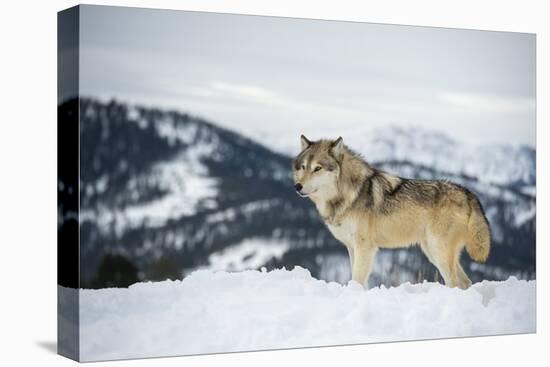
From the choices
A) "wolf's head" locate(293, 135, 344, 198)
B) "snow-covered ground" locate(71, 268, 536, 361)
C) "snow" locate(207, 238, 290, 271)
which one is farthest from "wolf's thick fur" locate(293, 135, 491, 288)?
"snow" locate(207, 238, 290, 271)

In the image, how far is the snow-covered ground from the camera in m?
8.91

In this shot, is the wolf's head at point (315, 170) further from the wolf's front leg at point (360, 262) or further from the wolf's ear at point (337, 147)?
the wolf's front leg at point (360, 262)

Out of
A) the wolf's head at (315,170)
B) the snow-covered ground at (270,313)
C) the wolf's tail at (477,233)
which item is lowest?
the snow-covered ground at (270,313)

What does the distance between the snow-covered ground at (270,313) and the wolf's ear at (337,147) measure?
112cm

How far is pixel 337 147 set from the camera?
9906mm

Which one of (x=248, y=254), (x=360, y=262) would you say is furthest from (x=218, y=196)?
(x=360, y=262)

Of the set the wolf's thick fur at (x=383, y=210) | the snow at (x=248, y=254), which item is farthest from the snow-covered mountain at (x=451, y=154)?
the snow at (x=248, y=254)

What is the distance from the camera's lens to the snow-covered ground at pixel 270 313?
29.2 ft

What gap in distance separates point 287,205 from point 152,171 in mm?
1393

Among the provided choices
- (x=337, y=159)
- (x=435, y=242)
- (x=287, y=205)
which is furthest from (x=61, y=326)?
(x=435, y=242)

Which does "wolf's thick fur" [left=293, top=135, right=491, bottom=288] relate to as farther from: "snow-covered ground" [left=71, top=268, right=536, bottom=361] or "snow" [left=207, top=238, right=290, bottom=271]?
"snow" [left=207, top=238, right=290, bottom=271]

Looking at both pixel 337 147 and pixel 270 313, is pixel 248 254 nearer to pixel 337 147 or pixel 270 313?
pixel 270 313

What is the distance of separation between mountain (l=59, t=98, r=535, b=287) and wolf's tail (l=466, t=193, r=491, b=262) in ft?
0.32

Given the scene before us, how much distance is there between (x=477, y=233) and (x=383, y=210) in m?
1.10
